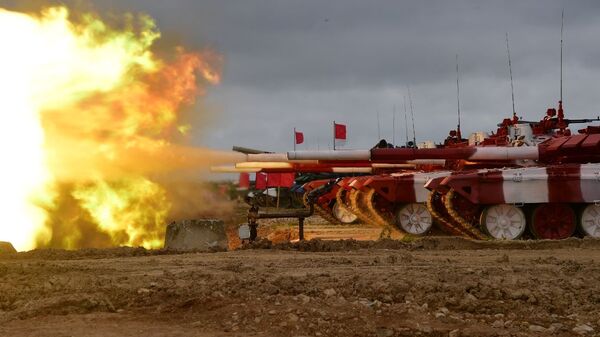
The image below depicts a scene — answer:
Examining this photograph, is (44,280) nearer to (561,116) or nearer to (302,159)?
(302,159)

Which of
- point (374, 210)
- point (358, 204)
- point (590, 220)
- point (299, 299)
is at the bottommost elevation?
point (299, 299)

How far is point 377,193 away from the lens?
2355 cm

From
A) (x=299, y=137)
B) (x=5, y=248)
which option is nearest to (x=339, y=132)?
(x=299, y=137)


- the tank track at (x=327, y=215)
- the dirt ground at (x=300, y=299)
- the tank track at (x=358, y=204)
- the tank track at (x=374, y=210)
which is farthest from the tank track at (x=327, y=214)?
the dirt ground at (x=300, y=299)

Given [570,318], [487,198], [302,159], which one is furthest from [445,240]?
[570,318]

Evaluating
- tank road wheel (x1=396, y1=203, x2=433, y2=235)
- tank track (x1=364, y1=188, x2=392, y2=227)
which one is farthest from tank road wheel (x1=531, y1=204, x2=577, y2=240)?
tank track (x1=364, y1=188, x2=392, y2=227)

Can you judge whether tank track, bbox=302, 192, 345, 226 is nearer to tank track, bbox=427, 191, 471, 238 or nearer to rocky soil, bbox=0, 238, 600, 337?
tank track, bbox=427, 191, 471, 238

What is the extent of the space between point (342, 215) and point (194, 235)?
47.9 feet

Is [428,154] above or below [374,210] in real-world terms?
above

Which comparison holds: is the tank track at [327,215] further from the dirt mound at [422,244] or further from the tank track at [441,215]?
the dirt mound at [422,244]

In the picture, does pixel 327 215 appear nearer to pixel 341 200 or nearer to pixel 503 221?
pixel 341 200

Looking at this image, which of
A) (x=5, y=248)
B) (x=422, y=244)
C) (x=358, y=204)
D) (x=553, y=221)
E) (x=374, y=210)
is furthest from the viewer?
(x=358, y=204)

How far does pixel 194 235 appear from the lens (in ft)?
52.4

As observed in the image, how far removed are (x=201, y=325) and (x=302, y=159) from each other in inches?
516
